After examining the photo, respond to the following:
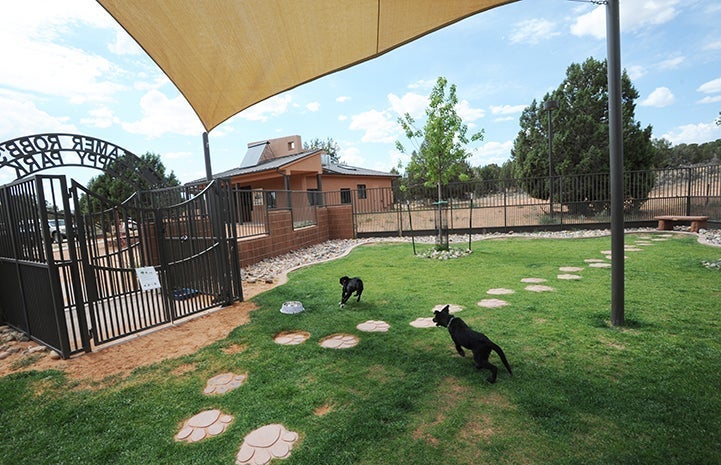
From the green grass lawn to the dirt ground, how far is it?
0.19 metres

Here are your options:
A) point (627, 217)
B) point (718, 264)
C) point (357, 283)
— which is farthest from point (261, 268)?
point (627, 217)

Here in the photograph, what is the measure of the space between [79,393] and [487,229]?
42.1ft

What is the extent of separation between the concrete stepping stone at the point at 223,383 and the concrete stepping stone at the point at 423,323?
194cm

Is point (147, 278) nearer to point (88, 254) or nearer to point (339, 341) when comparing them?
point (88, 254)

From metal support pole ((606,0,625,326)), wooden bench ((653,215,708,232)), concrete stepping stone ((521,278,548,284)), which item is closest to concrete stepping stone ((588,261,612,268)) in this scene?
concrete stepping stone ((521,278,548,284))

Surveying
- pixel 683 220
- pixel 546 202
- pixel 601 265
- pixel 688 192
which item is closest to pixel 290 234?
pixel 601 265

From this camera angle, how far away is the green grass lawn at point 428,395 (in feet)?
6.49

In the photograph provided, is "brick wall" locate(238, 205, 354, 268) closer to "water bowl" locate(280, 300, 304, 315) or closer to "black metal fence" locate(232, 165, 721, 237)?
"black metal fence" locate(232, 165, 721, 237)

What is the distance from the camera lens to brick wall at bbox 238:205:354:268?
8.62 metres

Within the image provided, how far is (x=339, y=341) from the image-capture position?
3686mm

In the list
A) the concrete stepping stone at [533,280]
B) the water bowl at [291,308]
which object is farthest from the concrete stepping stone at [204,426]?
the concrete stepping stone at [533,280]

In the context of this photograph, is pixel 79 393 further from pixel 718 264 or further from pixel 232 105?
pixel 718 264

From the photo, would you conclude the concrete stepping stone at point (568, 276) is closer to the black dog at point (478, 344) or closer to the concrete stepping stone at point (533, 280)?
the concrete stepping stone at point (533, 280)

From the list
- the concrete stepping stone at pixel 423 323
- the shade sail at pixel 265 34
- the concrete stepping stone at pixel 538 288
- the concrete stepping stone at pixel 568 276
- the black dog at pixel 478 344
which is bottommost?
the concrete stepping stone at pixel 568 276
